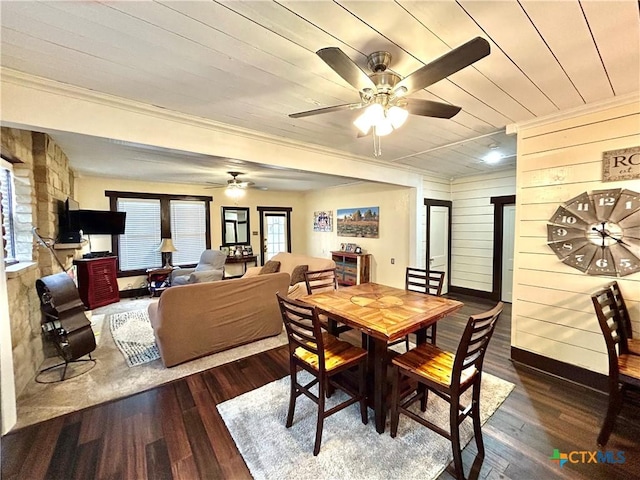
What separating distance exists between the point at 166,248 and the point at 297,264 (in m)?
3.05

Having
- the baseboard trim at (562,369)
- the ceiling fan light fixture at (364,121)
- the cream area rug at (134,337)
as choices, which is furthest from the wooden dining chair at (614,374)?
the cream area rug at (134,337)

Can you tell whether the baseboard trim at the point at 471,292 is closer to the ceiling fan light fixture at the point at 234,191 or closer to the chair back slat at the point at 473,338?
the chair back slat at the point at 473,338

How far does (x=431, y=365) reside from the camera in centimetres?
179

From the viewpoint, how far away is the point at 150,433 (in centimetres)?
195

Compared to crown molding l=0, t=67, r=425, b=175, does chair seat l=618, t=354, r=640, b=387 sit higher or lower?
lower

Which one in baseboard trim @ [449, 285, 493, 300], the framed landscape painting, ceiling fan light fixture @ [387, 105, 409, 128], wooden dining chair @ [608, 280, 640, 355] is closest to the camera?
ceiling fan light fixture @ [387, 105, 409, 128]

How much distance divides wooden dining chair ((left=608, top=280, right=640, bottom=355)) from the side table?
6.56 meters

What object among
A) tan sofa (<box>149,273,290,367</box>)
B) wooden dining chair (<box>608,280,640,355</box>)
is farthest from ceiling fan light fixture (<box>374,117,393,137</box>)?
tan sofa (<box>149,273,290,367</box>)

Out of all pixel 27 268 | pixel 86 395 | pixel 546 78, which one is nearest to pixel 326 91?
pixel 546 78

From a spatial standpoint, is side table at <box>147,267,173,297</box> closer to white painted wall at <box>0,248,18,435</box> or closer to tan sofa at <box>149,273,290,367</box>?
tan sofa at <box>149,273,290,367</box>

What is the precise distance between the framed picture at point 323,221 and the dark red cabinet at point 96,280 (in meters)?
4.71

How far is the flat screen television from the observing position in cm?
385

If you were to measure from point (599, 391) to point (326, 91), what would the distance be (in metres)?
3.53

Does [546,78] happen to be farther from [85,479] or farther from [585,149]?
[85,479]
